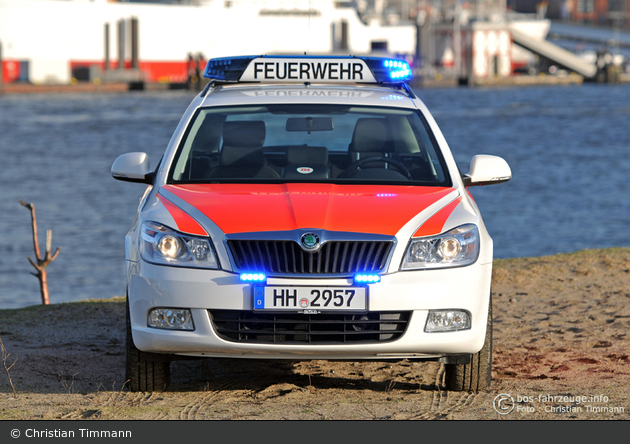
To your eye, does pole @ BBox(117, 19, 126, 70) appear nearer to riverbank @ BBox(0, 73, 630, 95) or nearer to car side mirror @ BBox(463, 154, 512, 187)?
riverbank @ BBox(0, 73, 630, 95)

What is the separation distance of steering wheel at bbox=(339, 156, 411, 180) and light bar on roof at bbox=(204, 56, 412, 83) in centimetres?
76

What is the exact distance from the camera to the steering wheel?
5.31m

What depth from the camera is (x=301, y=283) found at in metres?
4.19

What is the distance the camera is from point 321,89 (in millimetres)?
5832

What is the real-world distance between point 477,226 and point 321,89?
1713 mm

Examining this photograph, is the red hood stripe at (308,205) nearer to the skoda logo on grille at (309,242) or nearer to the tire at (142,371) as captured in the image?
the skoda logo on grille at (309,242)

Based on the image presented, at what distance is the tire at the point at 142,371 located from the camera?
4.67 meters

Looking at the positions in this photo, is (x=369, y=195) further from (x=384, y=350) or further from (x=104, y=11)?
(x=104, y=11)

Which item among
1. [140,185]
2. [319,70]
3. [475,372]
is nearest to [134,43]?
[140,185]

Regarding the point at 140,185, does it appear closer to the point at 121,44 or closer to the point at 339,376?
the point at 339,376

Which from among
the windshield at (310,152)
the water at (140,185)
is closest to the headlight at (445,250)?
the windshield at (310,152)

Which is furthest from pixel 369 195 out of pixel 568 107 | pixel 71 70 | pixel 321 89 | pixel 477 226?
pixel 71 70
